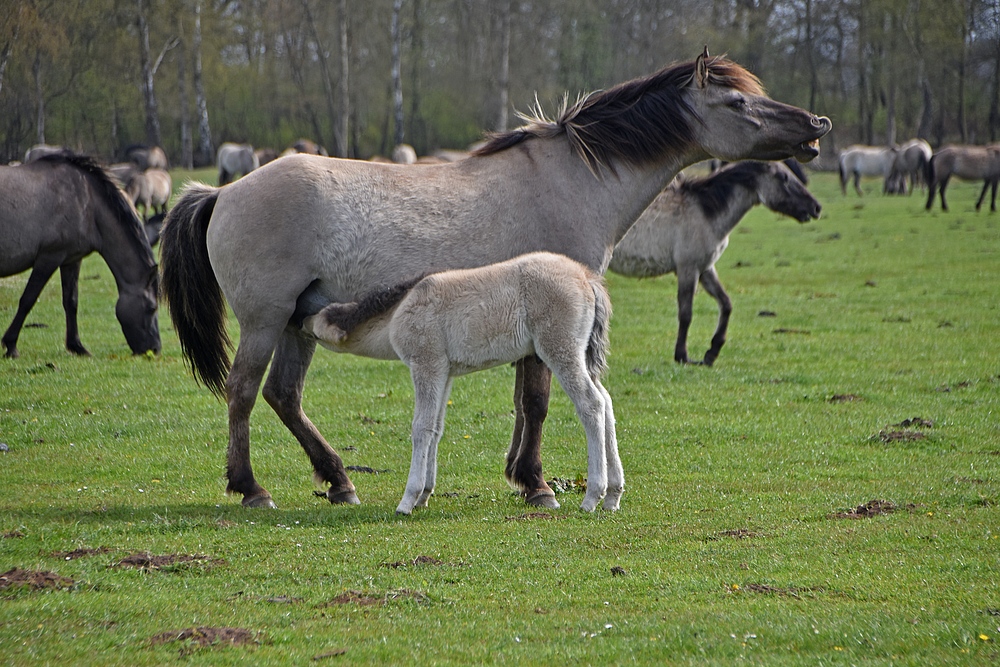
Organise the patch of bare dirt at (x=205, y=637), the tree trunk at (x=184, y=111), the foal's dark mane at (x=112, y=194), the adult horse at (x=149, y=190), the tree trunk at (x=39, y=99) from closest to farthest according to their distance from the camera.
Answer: the patch of bare dirt at (x=205, y=637) < the foal's dark mane at (x=112, y=194) < the tree trunk at (x=39, y=99) < the adult horse at (x=149, y=190) < the tree trunk at (x=184, y=111)

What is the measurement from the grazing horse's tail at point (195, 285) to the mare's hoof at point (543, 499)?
245 centimetres

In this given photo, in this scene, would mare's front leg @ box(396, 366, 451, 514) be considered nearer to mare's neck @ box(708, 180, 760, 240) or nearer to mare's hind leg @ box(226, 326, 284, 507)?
mare's hind leg @ box(226, 326, 284, 507)

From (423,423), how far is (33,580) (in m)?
2.34

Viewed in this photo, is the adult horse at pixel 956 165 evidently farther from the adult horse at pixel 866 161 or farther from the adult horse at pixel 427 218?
the adult horse at pixel 427 218

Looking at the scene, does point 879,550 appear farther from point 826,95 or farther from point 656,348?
point 826,95

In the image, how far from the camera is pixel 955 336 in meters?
14.1

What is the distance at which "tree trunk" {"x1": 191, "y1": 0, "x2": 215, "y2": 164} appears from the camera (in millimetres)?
45406

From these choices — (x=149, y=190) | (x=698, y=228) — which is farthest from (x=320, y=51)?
(x=698, y=228)

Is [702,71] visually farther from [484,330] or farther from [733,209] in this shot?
[733,209]

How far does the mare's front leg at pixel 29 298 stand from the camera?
12633mm

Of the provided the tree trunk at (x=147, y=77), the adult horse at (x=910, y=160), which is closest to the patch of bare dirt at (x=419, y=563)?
the tree trunk at (x=147, y=77)

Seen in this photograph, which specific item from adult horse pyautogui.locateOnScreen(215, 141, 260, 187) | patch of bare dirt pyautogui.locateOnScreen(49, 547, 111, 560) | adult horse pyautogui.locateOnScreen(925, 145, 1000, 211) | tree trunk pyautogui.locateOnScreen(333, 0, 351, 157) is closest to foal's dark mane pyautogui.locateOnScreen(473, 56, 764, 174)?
patch of bare dirt pyautogui.locateOnScreen(49, 547, 111, 560)

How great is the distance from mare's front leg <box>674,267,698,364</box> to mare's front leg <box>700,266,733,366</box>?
0.28 metres

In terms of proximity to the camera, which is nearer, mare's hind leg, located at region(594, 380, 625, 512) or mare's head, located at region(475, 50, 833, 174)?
mare's hind leg, located at region(594, 380, 625, 512)
